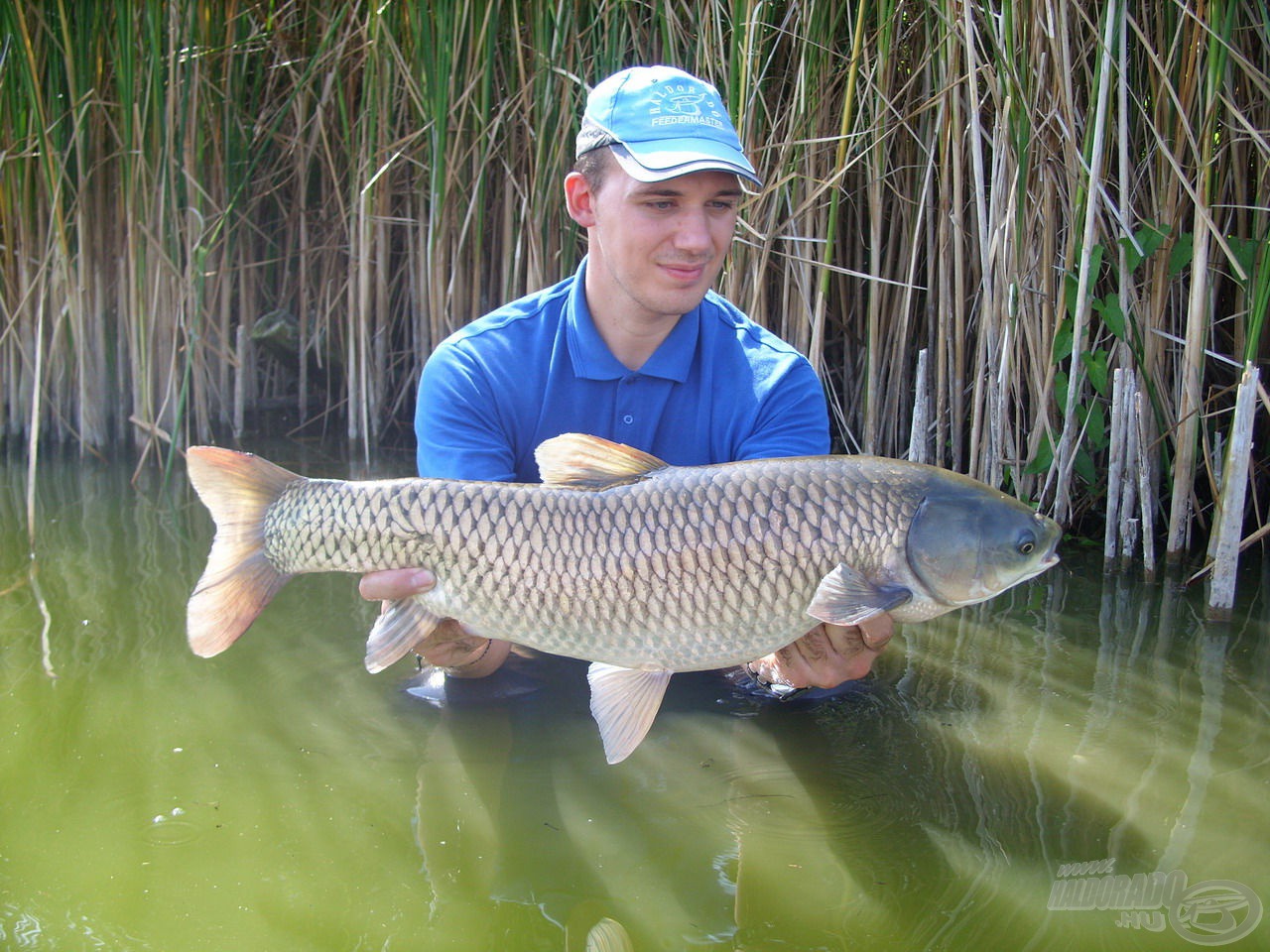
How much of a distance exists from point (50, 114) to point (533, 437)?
9.28 feet

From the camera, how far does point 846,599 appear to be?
153cm

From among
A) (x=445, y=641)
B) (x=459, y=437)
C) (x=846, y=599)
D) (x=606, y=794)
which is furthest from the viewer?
(x=459, y=437)

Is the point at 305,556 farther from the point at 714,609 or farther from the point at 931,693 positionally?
the point at 931,693

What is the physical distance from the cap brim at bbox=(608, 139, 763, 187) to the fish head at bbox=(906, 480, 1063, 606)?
0.71 m

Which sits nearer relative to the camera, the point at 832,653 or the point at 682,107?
the point at 832,653

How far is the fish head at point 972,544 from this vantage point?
1.56 meters

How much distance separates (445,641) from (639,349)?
68 cm

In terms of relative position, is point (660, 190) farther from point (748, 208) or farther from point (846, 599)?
point (748, 208)

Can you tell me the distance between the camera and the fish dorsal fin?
1.64 metres

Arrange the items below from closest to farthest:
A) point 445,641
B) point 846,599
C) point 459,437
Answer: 1. point 846,599
2. point 445,641
3. point 459,437

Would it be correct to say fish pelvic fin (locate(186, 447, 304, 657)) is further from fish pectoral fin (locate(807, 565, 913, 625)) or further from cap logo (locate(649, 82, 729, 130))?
cap logo (locate(649, 82, 729, 130))

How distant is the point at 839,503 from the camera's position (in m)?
1.57

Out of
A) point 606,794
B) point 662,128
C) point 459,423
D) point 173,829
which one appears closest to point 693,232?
point 662,128

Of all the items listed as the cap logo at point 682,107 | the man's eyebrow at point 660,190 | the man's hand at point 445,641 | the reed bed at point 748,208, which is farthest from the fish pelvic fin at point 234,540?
the reed bed at point 748,208
